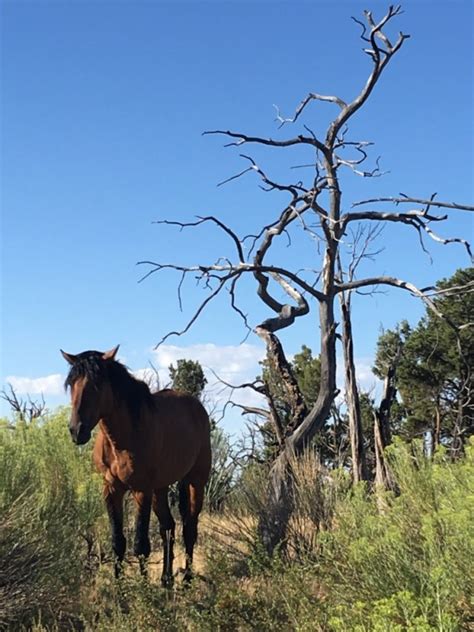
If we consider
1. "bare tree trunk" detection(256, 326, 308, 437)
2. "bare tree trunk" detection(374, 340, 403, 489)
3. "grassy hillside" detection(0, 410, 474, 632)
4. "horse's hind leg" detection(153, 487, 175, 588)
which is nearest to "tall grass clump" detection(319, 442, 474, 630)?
"grassy hillside" detection(0, 410, 474, 632)

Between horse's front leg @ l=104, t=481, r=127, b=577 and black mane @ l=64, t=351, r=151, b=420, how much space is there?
0.69 meters

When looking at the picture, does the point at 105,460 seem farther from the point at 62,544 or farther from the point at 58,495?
the point at 62,544

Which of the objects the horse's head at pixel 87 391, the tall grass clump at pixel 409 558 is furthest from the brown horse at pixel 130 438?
the tall grass clump at pixel 409 558

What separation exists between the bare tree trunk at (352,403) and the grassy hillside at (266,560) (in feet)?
4.15

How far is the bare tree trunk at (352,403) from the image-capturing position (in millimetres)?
9383

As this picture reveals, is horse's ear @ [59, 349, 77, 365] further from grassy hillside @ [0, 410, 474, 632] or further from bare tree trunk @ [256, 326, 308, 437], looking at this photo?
bare tree trunk @ [256, 326, 308, 437]

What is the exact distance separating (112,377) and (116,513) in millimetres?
1275

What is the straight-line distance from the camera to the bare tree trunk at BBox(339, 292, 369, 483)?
9383 mm

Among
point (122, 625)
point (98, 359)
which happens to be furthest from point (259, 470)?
point (122, 625)

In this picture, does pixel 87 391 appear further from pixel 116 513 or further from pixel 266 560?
pixel 266 560

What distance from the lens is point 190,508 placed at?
28.5 feet

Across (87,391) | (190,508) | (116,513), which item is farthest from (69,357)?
(190,508)

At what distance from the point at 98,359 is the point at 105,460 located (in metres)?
1.06

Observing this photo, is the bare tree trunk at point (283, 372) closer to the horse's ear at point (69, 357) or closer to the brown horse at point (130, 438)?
the brown horse at point (130, 438)
